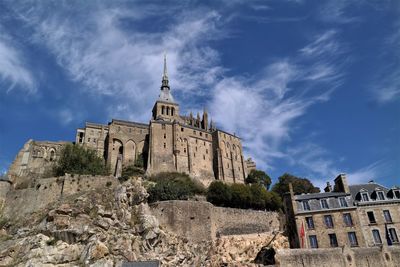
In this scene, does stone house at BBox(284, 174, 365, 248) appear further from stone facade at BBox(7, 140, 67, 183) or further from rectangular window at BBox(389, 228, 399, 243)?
stone facade at BBox(7, 140, 67, 183)

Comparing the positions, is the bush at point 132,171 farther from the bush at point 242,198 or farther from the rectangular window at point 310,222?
the rectangular window at point 310,222

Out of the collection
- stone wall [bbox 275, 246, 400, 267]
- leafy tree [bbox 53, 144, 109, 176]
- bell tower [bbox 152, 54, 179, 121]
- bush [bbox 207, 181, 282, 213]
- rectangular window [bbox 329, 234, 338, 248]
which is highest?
bell tower [bbox 152, 54, 179, 121]

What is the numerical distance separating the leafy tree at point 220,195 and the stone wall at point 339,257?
18.4 meters

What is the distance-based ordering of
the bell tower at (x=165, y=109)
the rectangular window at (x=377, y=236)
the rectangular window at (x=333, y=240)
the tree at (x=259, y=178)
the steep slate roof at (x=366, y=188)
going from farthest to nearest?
1. the bell tower at (x=165, y=109)
2. the tree at (x=259, y=178)
3. the steep slate roof at (x=366, y=188)
4. the rectangular window at (x=333, y=240)
5. the rectangular window at (x=377, y=236)

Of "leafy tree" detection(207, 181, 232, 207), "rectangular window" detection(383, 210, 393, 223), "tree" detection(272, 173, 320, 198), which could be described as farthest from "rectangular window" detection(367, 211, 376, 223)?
"tree" detection(272, 173, 320, 198)

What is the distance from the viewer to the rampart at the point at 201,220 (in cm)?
3462

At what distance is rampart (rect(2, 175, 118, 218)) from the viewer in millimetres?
35031

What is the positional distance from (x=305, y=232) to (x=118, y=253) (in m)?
17.0

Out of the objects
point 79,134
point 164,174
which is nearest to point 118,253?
point 164,174

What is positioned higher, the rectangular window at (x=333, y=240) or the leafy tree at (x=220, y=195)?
the leafy tree at (x=220, y=195)

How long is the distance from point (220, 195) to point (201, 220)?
1118 centimetres

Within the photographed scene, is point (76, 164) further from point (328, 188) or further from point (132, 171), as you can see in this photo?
point (328, 188)

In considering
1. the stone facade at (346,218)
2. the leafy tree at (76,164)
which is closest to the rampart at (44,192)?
the leafy tree at (76,164)

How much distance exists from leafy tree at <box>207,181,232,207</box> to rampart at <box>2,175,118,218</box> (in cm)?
1489
